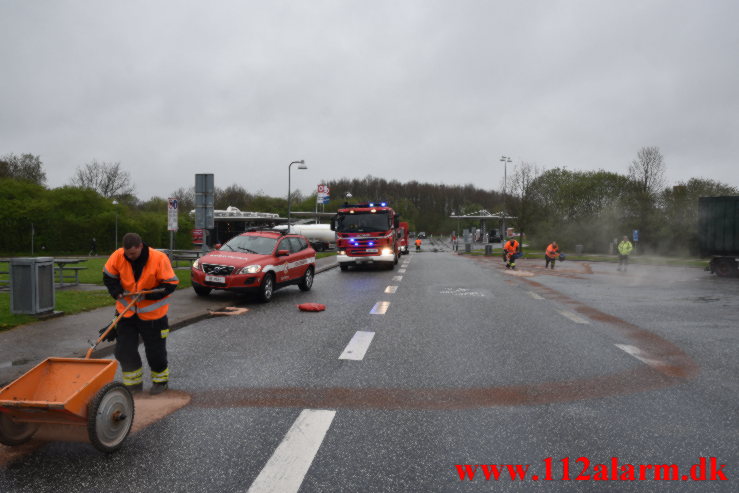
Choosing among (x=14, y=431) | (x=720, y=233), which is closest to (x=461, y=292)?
(x=14, y=431)

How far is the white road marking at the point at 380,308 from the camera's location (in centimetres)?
1027

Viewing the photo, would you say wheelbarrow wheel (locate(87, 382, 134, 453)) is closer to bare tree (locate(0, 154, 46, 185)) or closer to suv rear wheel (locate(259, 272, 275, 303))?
suv rear wheel (locate(259, 272, 275, 303))

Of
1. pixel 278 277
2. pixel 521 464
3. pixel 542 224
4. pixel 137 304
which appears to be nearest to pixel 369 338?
pixel 137 304

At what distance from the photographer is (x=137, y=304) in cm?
486

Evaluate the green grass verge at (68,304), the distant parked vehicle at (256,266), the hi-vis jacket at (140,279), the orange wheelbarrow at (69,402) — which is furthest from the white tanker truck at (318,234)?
the orange wheelbarrow at (69,402)

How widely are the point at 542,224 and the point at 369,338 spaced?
4973cm

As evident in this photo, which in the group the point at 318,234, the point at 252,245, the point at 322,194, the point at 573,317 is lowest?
the point at 573,317

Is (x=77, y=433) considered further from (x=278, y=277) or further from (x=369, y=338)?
(x=278, y=277)

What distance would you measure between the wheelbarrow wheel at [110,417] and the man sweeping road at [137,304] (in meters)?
1.03

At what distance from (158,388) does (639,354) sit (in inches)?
229

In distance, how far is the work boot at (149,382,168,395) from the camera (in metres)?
4.93

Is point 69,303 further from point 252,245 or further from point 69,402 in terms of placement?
point 69,402

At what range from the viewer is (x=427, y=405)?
15.2ft

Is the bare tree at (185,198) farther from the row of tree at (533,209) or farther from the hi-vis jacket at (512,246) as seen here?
the hi-vis jacket at (512,246)
